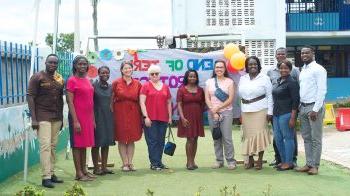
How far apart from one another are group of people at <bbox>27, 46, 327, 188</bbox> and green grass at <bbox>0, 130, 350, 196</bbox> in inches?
10.2

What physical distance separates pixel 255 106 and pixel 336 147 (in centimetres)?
398

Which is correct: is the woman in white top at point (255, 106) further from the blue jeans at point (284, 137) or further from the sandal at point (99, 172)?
the sandal at point (99, 172)

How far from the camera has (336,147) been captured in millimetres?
11672

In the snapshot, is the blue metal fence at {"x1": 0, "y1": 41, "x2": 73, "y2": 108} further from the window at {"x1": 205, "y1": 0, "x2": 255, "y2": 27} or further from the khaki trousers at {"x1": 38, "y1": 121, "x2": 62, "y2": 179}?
→ the window at {"x1": 205, "y1": 0, "x2": 255, "y2": 27}

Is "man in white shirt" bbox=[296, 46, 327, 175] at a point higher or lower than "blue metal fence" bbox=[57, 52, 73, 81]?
lower

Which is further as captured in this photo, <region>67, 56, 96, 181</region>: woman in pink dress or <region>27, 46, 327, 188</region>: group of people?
<region>27, 46, 327, 188</region>: group of people

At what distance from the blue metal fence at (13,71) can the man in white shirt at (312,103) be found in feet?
13.4

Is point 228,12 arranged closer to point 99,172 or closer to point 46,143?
point 99,172

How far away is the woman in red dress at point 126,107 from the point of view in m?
8.39

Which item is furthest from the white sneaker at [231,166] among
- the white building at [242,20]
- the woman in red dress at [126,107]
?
the white building at [242,20]

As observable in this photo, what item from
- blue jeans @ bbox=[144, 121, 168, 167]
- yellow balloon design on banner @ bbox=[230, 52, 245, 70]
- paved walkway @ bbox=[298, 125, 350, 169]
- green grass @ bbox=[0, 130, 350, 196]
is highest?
yellow balloon design on banner @ bbox=[230, 52, 245, 70]

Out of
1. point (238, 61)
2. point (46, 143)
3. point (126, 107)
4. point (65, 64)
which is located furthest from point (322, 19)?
point (46, 143)

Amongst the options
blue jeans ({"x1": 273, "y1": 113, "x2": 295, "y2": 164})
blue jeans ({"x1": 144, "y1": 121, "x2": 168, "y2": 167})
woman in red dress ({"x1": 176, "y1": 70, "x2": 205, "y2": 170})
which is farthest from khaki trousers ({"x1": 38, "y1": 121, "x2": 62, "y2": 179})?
blue jeans ({"x1": 273, "y1": 113, "x2": 295, "y2": 164})

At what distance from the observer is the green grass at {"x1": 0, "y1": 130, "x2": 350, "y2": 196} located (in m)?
6.98
